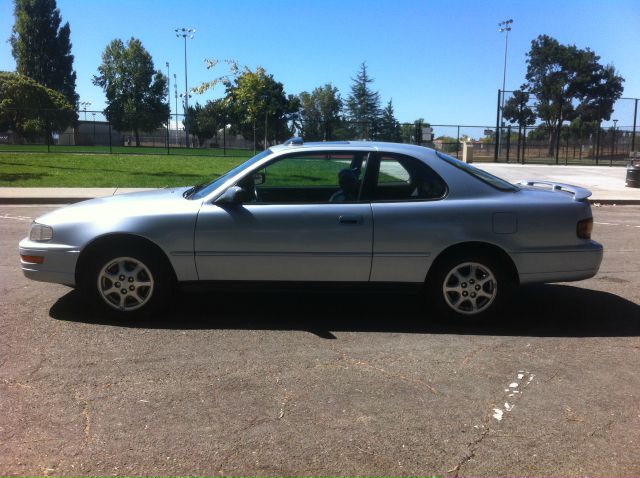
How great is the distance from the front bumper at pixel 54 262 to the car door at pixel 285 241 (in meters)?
1.07

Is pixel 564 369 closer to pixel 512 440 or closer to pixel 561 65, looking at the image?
pixel 512 440

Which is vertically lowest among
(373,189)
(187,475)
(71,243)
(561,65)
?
(187,475)

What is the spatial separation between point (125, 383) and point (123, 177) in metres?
16.7

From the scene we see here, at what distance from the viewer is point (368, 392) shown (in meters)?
3.62

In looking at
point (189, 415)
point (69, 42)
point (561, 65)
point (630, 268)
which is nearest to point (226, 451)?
point (189, 415)

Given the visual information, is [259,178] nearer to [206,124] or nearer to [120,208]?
[120,208]

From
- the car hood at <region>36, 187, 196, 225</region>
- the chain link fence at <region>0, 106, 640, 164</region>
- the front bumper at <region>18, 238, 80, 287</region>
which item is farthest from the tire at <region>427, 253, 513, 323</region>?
the chain link fence at <region>0, 106, 640, 164</region>

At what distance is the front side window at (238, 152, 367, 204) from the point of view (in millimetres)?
4926

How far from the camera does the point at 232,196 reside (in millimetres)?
4684

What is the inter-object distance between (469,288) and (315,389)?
187 cm

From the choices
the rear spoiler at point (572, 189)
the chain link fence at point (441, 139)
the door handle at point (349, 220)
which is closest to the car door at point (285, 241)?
the door handle at point (349, 220)

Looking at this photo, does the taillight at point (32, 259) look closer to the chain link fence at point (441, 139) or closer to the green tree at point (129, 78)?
the chain link fence at point (441, 139)

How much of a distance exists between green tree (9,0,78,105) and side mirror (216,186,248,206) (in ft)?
276

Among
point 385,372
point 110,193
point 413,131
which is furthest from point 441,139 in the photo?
point 385,372
